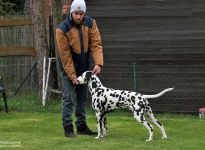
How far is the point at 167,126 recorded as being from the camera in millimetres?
9625

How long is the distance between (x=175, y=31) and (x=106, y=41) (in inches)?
64.7

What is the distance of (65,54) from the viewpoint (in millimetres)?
7504

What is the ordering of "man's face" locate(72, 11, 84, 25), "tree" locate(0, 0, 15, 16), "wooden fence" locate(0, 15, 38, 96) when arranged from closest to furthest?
"man's face" locate(72, 11, 84, 25)
"wooden fence" locate(0, 15, 38, 96)
"tree" locate(0, 0, 15, 16)

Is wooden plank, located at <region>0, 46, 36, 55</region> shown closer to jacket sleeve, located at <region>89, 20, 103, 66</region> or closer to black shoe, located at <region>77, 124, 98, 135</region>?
black shoe, located at <region>77, 124, 98, 135</region>

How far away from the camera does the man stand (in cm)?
751

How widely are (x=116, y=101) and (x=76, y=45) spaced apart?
97 cm

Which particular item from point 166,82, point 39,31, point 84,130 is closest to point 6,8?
point 39,31

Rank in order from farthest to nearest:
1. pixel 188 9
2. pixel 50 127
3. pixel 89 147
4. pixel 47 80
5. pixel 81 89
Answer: pixel 47 80, pixel 188 9, pixel 50 127, pixel 81 89, pixel 89 147

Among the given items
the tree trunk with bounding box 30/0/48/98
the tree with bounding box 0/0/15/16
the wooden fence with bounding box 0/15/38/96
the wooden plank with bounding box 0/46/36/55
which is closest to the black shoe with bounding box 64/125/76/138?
the tree trunk with bounding box 30/0/48/98

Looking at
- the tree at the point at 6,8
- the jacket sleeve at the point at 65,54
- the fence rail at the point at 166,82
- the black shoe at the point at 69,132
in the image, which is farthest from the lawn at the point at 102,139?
the tree at the point at 6,8

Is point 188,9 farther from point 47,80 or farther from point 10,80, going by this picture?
point 10,80

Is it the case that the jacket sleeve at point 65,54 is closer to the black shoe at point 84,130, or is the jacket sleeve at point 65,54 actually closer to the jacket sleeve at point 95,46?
the jacket sleeve at point 95,46

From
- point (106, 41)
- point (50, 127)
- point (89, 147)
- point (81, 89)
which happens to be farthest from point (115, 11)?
point (89, 147)

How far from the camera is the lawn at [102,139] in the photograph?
23.5ft
